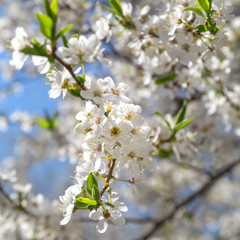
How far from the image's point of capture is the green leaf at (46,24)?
3.16ft

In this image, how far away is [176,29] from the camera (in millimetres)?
1392

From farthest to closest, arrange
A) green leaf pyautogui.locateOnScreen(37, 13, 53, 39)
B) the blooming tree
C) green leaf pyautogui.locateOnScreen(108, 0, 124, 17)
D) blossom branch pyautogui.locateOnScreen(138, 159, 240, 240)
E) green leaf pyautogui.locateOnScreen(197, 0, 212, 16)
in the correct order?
1. blossom branch pyautogui.locateOnScreen(138, 159, 240, 240)
2. green leaf pyautogui.locateOnScreen(108, 0, 124, 17)
3. green leaf pyautogui.locateOnScreen(197, 0, 212, 16)
4. the blooming tree
5. green leaf pyautogui.locateOnScreen(37, 13, 53, 39)

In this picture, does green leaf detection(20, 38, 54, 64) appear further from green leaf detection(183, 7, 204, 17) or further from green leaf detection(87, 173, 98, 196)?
green leaf detection(183, 7, 204, 17)

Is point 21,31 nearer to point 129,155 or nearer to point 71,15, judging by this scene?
point 129,155

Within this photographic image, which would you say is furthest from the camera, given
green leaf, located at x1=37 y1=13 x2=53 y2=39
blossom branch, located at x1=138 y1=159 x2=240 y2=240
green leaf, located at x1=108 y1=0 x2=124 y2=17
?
blossom branch, located at x1=138 y1=159 x2=240 y2=240

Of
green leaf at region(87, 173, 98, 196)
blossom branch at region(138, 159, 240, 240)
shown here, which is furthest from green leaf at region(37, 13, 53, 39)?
blossom branch at region(138, 159, 240, 240)

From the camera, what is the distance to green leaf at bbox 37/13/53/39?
963 millimetres

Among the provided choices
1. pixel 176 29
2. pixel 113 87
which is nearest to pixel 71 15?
pixel 176 29

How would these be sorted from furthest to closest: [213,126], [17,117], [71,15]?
[17,117], [71,15], [213,126]

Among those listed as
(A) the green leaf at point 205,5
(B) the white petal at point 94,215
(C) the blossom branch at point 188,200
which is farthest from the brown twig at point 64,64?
(C) the blossom branch at point 188,200

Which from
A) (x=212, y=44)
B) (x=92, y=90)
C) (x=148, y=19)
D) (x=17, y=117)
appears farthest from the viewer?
(x=17, y=117)

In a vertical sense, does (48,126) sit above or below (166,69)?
below

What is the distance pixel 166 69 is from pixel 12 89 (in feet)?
10.9

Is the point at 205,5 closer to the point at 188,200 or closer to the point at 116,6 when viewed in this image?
the point at 116,6
